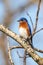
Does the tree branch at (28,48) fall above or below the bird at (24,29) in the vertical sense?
below

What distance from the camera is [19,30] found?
3859 mm

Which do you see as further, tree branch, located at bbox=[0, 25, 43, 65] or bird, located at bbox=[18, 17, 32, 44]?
bird, located at bbox=[18, 17, 32, 44]

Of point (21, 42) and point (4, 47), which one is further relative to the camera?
point (4, 47)

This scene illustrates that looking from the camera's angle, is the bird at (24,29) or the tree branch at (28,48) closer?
the tree branch at (28,48)

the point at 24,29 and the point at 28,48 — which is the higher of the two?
the point at 24,29

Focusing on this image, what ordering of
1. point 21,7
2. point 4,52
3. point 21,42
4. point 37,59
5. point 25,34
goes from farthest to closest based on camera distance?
point 21,7 < point 4,52 < point 25,34 < point 21,42 < point 37,59

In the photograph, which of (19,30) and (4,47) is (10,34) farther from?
(4,47)

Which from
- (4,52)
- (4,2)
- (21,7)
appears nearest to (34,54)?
(4,52)

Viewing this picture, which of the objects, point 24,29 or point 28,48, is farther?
point 24,29

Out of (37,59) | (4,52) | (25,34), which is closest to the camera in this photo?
(37,59)

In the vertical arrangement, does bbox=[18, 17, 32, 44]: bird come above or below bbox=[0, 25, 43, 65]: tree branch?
above

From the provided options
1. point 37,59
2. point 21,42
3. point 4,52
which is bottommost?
point 37,59

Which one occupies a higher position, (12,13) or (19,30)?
(12,13)

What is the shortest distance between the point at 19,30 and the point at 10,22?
1.34m
